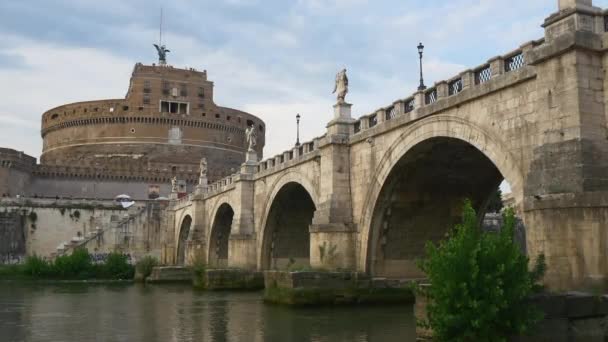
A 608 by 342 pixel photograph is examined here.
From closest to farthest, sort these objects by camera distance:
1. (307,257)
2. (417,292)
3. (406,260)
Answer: (417,292), (406,260), (307,257)

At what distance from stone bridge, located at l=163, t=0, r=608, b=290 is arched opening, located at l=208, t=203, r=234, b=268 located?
20.5ft

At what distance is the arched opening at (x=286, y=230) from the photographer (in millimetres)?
32031

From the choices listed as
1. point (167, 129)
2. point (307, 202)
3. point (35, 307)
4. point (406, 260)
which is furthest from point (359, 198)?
point (167, 129)

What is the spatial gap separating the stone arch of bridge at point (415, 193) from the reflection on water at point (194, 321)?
2845mm

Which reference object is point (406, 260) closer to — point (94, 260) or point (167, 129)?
point (94, 260)

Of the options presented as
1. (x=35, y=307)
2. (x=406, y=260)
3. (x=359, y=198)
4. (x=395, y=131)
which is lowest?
(x=35, y=307)

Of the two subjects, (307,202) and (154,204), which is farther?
(154,204)

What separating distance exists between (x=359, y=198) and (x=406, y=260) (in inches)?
114

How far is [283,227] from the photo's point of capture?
33.0m

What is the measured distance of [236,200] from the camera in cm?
3522

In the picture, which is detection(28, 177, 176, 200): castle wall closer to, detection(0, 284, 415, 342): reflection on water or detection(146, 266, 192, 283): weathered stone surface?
detection(146, 266, 192, 283): weathered stone surface

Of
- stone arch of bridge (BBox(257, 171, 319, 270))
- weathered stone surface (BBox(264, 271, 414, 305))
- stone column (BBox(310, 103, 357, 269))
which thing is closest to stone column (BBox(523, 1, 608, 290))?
weathered stone surface (BBox(264, 271, 414, 305))

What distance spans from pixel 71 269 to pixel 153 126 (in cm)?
3397

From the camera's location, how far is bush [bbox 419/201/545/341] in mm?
10109
